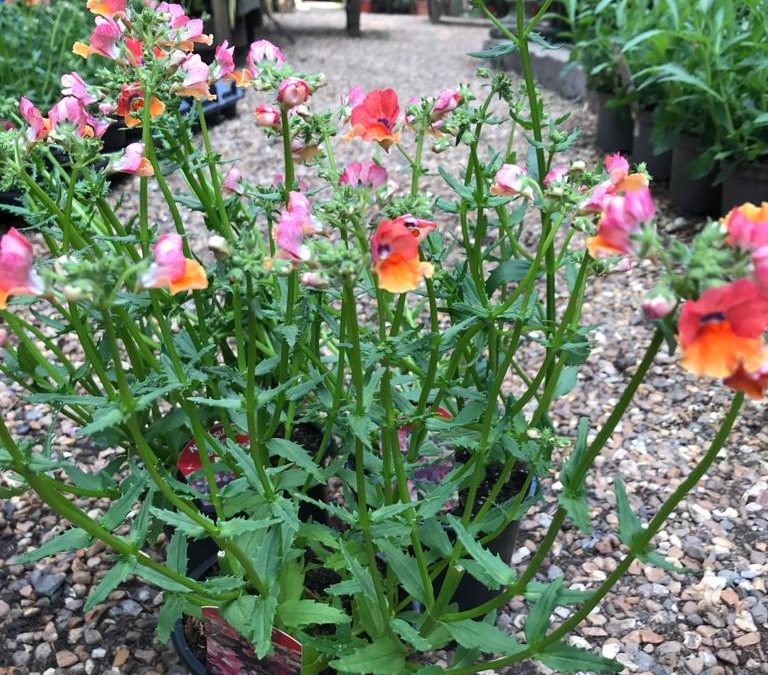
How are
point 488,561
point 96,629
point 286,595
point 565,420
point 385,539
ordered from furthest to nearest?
point 565,420, point 96,629, point 286,595, point 385,539, point 488,561

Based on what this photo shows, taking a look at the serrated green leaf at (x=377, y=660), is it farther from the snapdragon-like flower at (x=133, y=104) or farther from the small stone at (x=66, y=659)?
the snapdragon-like flower at (x=133, y=104)

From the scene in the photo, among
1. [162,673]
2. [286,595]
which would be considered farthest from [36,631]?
[286,595]

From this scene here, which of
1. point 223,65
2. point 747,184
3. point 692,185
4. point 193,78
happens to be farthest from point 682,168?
point 193,78

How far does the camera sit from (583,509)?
112 centimetres

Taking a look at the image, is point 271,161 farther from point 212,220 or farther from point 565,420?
point 212,220

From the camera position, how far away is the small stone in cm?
181

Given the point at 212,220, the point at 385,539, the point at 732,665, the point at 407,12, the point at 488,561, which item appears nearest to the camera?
the point at 488,561

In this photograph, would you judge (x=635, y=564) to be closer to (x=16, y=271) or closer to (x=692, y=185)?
(x=16, y=271)

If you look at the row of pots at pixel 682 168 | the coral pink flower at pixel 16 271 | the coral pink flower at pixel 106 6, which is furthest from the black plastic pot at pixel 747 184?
the coral pink flower at pixel 16 271

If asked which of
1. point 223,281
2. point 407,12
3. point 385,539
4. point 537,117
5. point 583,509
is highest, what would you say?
point 537,117

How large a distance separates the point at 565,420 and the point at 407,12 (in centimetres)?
1277

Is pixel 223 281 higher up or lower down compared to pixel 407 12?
higher up

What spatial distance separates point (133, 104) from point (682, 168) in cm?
301

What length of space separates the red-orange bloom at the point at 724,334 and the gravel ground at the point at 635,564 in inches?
46.0
